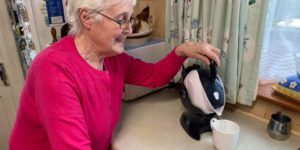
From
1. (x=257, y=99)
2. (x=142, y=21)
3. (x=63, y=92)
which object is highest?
(x=142, y=21)

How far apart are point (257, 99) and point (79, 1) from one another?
0.83m

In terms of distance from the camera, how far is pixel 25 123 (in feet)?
2.77

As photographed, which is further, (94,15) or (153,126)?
(153,126)

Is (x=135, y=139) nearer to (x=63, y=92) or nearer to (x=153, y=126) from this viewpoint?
(x=153, y=126)

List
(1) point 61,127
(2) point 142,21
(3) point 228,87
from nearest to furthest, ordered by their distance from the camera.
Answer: (1) point 61,127, (3) point 228,87, (2) point 142,21

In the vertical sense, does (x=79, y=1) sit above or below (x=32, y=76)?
above

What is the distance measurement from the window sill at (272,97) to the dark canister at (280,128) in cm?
5

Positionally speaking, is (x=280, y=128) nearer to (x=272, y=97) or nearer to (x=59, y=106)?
(x=272, y=97)

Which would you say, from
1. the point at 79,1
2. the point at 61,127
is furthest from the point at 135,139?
the point at 79,1

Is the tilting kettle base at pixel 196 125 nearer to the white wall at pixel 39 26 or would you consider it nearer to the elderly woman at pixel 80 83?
the elderly woman at pixel 80 83

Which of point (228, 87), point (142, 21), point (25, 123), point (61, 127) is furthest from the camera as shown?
point (142, 21)

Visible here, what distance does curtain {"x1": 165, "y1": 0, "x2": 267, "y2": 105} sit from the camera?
88cm

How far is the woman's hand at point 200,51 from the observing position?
34.5 inches

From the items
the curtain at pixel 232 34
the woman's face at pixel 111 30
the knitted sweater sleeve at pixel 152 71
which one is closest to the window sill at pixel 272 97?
the curtain at pixel 232 34
